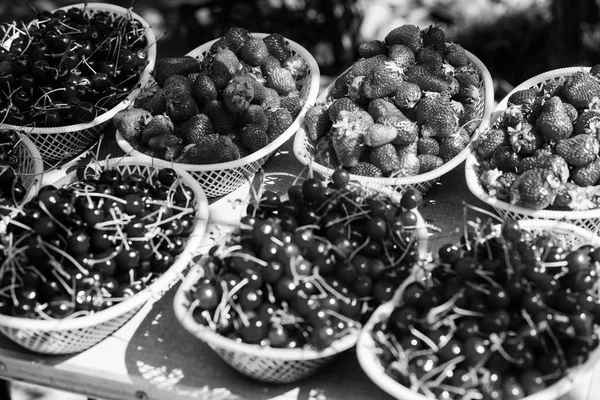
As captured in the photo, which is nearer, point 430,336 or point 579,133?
point 430,336

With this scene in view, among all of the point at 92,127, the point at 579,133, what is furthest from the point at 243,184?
the point at 579,133

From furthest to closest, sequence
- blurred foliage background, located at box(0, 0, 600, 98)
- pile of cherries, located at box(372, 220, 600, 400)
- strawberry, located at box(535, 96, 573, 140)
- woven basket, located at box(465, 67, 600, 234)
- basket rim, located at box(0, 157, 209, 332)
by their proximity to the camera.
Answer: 1. blurred foliage background, located at box(0, 0, 600, 98)
2. strawberry, located at box(535, 96, 573, 140)
3. woven basket, located at box(465, 67, 600, 234)
4. basket rim, located at box(0, 157, 209, 332)
5. pile of cherries, located at box(372, 220, 600, 400)

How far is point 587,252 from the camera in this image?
1.26 meters

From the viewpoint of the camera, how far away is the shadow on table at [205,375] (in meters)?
1.30

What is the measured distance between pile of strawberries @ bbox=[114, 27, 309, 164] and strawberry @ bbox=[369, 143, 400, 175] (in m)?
0.27

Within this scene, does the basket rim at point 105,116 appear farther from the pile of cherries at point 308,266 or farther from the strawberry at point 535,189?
the strawberry at point 535,189

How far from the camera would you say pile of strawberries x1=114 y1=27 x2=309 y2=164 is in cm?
172

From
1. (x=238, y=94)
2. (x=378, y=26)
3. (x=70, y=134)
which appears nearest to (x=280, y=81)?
(x=238, y=94)

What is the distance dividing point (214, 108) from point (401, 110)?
477mm

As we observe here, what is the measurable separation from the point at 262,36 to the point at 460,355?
1.24 metres

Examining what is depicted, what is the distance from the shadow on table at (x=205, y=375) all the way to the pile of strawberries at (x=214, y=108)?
0.48 meters

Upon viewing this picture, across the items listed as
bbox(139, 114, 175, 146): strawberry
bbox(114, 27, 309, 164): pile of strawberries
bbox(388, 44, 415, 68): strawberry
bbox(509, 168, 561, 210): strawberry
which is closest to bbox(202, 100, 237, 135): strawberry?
bbox(114, 27, 309, 164): pile of strawberries

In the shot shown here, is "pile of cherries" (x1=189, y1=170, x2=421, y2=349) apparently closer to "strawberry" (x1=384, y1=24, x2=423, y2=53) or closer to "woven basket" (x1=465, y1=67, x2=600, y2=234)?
"woven basket" (x1=465, y1=67, x2=600, y2=234)

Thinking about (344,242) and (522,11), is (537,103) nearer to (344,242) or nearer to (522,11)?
(344,242)
